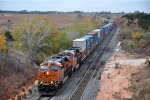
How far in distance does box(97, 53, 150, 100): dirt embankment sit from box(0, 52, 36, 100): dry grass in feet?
29.1

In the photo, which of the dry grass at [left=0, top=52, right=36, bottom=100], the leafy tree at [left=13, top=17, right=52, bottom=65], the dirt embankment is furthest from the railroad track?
the leafy tree at [left=13, top=17, right=52, bottom=65]

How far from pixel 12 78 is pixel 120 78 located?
13.2 meters

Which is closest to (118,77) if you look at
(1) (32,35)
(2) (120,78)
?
(2) (120,78)

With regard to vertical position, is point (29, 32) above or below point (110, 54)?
above

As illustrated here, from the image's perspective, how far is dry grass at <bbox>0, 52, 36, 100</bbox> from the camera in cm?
3659

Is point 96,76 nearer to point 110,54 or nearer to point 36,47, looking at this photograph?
point 36,47

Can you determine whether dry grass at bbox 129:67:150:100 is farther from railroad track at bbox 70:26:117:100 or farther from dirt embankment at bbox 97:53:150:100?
railroad track at bbox 70:26:117:100

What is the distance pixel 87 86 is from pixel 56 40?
21368 millimetres

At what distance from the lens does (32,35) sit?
52406mm

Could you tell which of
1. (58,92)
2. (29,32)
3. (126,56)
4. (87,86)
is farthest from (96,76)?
(126,56)

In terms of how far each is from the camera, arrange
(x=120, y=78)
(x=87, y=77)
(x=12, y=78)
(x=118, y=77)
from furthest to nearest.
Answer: (x=87, y=77)
(x=118, y=77)
(x=120, y=78)
(x=12, y=78)

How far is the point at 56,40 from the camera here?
5962cm

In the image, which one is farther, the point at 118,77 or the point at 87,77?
the point at 87,77

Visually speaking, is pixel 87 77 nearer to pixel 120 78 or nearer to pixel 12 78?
pixel 120 78
